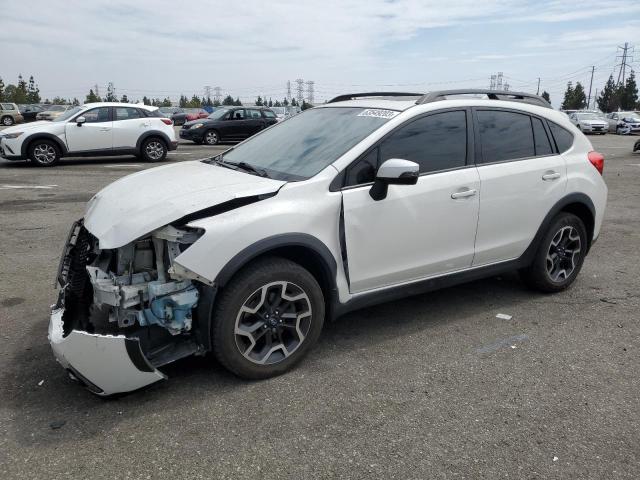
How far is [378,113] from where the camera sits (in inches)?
156

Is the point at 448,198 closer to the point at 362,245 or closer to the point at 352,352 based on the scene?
the point at 362,245

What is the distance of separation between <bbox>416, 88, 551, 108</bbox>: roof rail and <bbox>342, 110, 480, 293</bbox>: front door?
6.3 inches

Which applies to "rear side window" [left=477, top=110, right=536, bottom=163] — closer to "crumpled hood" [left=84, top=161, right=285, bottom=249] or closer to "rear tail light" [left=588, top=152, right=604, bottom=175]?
Result: "rear tail light" [left=588, top=152, right=604, bottom=175]

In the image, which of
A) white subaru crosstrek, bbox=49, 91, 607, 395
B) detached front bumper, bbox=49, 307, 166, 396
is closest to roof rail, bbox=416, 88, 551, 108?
white subaru crosstrek, bbox=49, 91, 607, 395

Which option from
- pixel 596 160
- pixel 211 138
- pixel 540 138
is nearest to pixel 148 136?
pixel 211 138

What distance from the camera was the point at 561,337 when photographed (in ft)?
13.3

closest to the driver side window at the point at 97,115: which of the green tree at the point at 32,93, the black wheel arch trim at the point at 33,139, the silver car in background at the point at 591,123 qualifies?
the black wheel arch trim at the point at 33,139

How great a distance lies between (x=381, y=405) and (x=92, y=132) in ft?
42.1

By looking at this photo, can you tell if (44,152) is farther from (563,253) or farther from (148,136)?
(563,253)

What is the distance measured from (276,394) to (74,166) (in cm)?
1255

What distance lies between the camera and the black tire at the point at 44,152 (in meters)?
13.3

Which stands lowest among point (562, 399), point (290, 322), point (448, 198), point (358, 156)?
point (562, 399)

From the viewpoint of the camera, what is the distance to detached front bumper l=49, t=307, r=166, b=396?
110 inches

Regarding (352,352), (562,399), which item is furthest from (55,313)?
(562,399)
